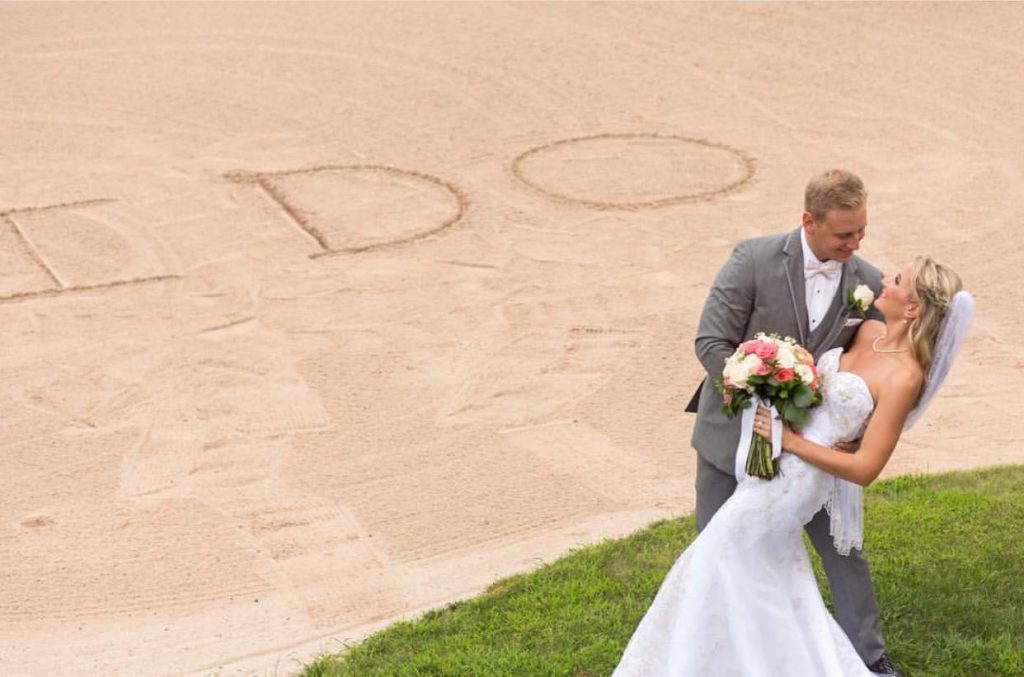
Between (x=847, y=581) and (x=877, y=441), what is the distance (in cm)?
78

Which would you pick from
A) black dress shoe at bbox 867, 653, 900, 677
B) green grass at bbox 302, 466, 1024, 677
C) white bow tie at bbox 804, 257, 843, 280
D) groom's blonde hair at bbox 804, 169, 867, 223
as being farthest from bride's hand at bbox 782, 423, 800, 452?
green grass at bbox 302, 466, 1024, 677

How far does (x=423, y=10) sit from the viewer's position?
19.8m

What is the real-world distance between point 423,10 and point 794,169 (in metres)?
5.98

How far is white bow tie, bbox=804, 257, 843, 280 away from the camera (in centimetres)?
682

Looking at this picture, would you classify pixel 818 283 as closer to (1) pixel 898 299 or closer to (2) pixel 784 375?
(1) pixel 898 299

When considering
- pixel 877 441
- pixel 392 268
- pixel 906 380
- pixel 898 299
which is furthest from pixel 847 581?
pixel 392 268

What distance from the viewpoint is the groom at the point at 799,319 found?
6832 millimetres

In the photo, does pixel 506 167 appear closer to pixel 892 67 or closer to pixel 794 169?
pixel 794 169

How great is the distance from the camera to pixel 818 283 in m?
6.88

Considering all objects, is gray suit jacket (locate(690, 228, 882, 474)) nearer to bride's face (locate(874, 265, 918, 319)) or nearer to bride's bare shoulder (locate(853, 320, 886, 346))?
bride's bare shoulder (locate(853, 320, 886, 346))

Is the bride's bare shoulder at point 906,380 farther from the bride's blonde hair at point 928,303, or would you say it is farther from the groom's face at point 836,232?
the groom's face at point 836,232

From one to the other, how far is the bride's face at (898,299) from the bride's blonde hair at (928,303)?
33mm

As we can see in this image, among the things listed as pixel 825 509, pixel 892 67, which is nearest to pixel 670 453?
pixel 825 509

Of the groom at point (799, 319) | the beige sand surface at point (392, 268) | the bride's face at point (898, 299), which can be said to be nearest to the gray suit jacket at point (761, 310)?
the groom at point (799, 319)
